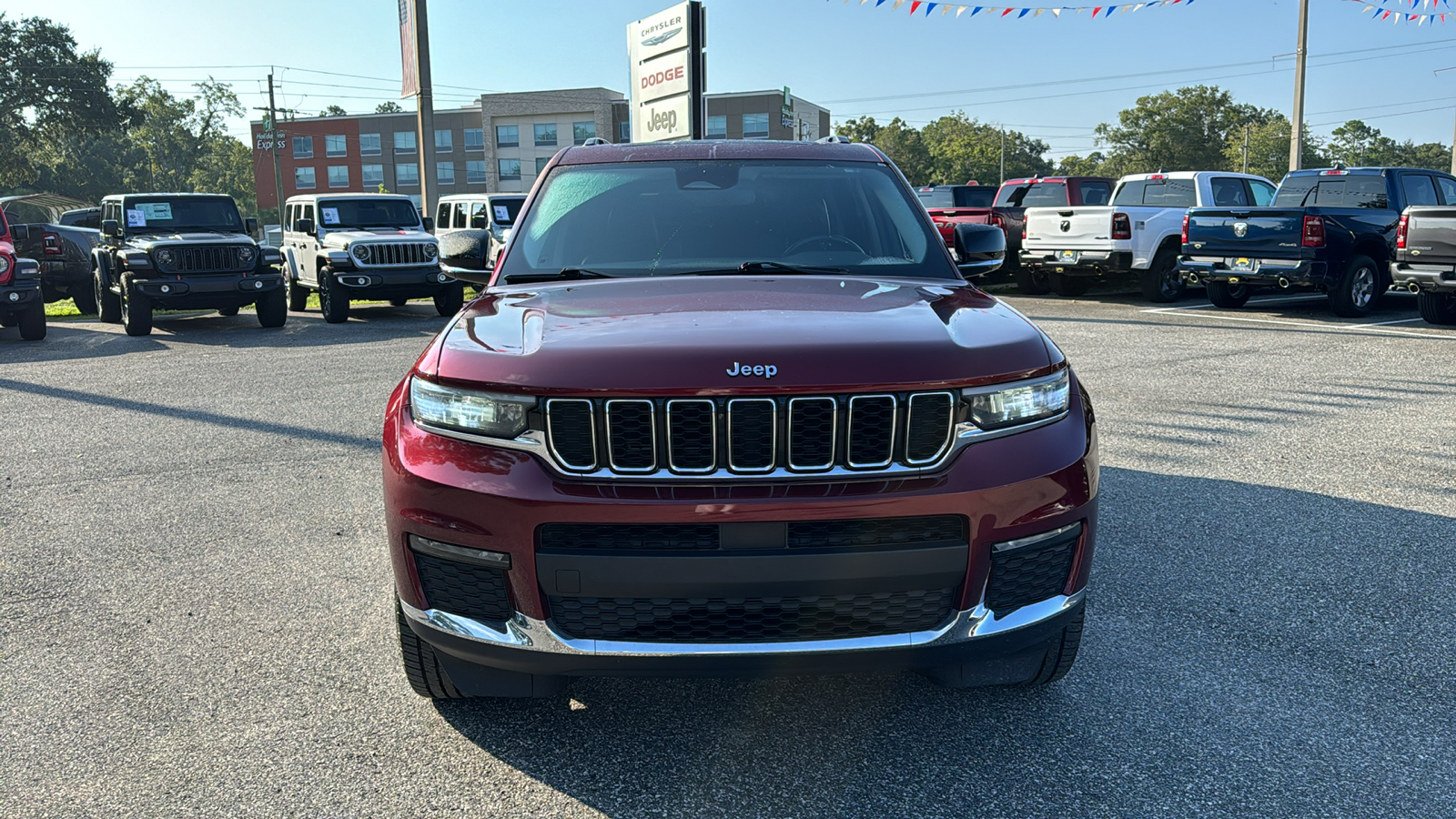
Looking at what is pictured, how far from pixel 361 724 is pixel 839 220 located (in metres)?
2.34

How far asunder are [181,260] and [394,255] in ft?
9.16

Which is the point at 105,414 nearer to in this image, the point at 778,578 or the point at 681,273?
the point at 681,273

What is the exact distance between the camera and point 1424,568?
4.39 meters

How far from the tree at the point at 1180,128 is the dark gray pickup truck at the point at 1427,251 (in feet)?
288

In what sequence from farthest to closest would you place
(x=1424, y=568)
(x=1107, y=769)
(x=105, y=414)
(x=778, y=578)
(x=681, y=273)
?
1. (x=105, y=414)
2. (x=1424, y=568)
3. (x=681, y=273)
4. (x=1107, y=769)
5. (x=778, y=578)

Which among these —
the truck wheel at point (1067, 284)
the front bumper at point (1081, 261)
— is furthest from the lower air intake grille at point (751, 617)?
the truck wheel at point (1067, 284)

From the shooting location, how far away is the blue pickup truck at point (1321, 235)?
13672 mm

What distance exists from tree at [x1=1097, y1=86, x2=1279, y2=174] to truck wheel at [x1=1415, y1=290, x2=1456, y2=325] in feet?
286

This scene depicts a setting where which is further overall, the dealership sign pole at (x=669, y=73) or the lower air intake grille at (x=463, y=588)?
the dealership sign pole at (x=669, y=73)

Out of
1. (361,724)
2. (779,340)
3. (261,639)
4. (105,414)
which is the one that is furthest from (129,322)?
(779,340)

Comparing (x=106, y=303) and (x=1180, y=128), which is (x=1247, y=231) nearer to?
(x=106, y=303)

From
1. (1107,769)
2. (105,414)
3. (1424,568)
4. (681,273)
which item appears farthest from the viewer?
(105,414)

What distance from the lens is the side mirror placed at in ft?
14.0

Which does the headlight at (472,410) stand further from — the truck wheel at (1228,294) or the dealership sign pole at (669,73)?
the dealership sign pole at (669,73)
